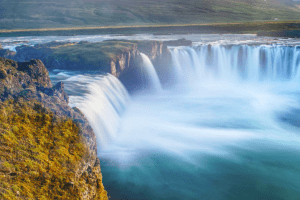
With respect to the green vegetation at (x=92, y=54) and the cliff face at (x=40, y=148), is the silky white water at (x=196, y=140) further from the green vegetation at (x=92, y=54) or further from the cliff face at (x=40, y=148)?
the cliff face at (x=40, y=148)

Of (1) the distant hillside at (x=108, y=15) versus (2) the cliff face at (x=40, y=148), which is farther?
(1) the distant hillside at (x=108, y=15)

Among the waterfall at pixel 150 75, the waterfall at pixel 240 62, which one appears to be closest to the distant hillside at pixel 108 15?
the waterfall at pixel 240 62

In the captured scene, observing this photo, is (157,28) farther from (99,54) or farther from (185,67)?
(99,54)

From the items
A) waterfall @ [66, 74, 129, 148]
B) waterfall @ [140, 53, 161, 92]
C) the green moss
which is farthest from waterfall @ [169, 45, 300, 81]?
the green moss

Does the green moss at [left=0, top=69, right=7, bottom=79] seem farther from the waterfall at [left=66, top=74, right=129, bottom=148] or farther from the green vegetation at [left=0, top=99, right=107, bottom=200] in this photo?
the waterfall at [left=66, top=74, right=129, bottom=148]

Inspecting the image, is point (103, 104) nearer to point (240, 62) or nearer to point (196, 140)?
point (196, 140)

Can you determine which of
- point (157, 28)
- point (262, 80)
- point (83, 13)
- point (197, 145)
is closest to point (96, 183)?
point (197, 145)

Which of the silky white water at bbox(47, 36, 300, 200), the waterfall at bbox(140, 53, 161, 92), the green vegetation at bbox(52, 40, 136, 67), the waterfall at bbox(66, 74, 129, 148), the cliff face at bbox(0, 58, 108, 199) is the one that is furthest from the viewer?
the waterfall at bbox(140, 53, 161, 92)

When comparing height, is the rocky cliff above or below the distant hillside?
below
